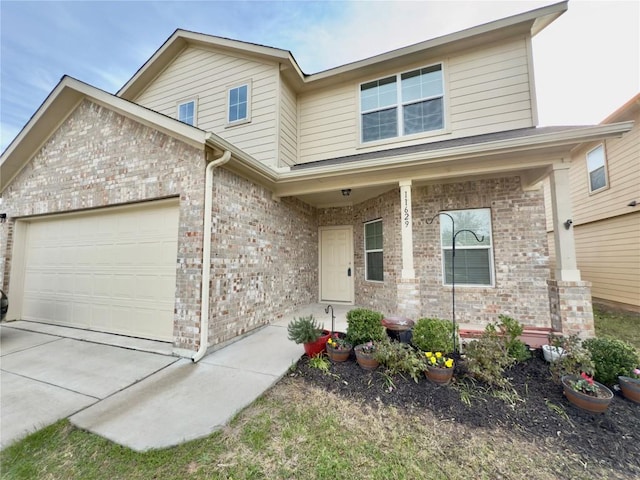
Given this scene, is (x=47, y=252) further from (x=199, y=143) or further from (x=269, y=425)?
(x=269, y=425)

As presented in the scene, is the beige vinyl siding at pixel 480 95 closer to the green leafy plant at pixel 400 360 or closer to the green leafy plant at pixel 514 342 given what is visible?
the green leafy plant at pixel 514 342

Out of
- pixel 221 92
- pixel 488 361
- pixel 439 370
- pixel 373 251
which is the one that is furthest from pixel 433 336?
pixel 221 92

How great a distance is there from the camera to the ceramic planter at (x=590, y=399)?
2.49m

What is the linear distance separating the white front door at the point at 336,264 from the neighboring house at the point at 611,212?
5.45m

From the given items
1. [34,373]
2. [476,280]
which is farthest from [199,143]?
[476,280]

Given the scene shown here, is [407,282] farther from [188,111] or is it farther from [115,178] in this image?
[188,111]

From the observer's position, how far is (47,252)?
587 centimetres

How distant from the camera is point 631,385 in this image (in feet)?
9.06

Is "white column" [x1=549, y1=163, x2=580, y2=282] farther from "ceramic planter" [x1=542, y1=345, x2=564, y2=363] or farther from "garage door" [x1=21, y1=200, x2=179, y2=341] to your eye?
"garage door" [x1=21, y1=200, x2=179, y2=341]

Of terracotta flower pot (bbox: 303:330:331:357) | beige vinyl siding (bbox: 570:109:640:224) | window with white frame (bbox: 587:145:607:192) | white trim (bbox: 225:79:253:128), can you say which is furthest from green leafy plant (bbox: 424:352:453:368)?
window with white frame (bbox: 587:145:607:192)

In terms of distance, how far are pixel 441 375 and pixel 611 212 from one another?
815cm

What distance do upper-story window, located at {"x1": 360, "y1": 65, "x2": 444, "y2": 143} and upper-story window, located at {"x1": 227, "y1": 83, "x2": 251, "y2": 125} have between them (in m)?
2.78

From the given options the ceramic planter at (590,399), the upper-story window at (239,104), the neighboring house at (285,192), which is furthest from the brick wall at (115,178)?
the ceramic planter at (590,399)

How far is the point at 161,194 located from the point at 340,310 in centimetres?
447
